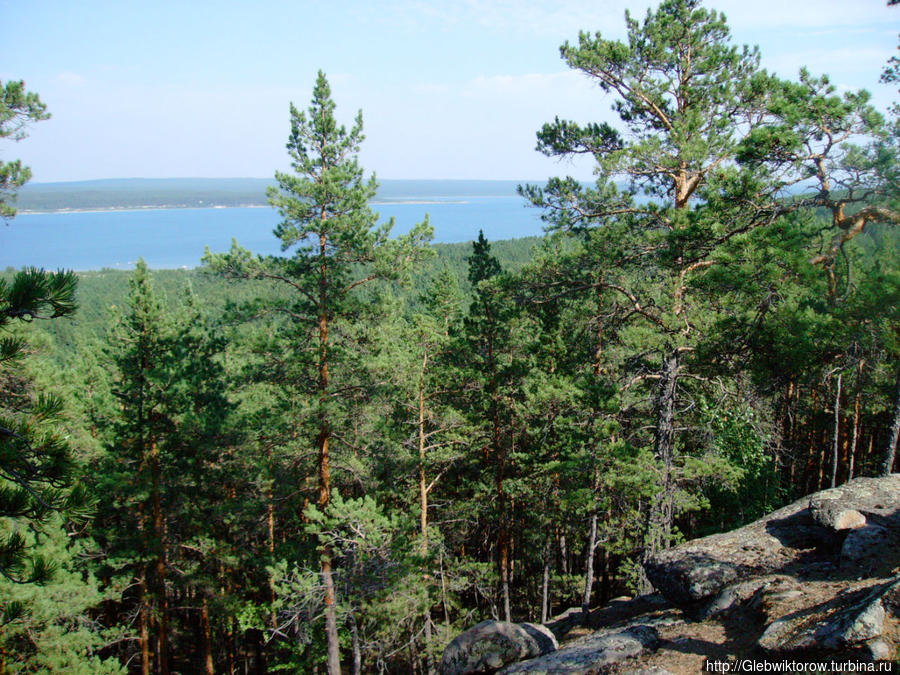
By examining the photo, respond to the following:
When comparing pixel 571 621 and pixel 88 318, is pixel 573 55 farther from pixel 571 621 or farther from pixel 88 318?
pixel 88 318

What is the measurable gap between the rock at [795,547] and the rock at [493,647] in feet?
7.13

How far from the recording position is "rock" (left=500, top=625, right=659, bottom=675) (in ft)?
20.4

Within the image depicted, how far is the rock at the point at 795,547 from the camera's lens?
22.3 ft

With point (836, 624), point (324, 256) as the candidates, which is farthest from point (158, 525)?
point (836, 624)

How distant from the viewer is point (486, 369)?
1262 centimetres

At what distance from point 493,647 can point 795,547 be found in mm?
4682

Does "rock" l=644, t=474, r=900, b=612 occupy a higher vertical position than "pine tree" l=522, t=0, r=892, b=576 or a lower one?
lower

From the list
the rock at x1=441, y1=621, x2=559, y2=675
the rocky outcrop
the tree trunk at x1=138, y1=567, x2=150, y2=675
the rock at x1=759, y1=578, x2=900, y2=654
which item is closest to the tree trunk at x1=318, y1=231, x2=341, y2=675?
the rock at x1=441, y1=621, x2=559, y2=675

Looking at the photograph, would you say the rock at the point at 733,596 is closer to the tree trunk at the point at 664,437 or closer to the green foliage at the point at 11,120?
the tree trunk at the point at 664,437

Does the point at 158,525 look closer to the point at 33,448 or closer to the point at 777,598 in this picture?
the point at 33,448

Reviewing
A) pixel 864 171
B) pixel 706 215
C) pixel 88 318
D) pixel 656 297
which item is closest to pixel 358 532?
pixel 656 297

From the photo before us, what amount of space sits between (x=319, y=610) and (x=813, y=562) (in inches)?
330

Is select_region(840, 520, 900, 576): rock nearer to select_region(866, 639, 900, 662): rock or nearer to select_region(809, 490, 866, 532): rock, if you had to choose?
select_region(809, 490, 866, 532): rock

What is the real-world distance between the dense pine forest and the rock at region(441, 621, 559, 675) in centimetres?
160
